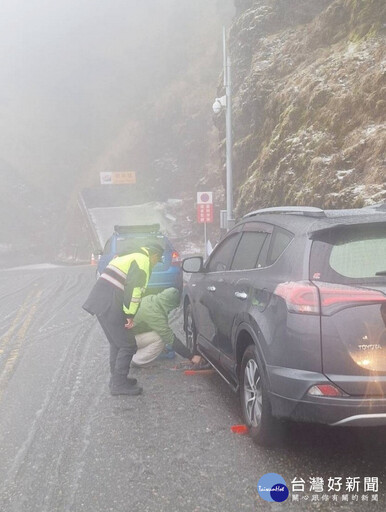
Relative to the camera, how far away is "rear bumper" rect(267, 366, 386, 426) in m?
3.03

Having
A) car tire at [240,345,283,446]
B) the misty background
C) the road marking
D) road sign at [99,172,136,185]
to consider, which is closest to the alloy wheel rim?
car tire at [240,345,283,446]

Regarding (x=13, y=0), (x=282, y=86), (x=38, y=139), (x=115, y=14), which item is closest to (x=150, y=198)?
(x=38, y=139)

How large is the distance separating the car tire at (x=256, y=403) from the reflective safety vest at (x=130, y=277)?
5.01ft

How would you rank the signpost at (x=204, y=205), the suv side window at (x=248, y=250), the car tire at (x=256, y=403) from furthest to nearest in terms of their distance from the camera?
the signpost at (x=204, y=205), the suv side window at (x=248, y=250), the car tire at (x=256, y=403)

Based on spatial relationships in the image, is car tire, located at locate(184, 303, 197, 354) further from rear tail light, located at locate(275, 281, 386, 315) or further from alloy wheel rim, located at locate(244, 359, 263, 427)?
rear tail light, located at locate(275, 281, 386, 315)

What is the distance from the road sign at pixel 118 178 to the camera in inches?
2040

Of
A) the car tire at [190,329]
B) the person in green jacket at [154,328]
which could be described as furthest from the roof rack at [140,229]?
the person in green jacket at [154,328]

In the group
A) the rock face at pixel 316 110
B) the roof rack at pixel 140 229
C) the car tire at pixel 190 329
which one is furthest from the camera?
the rock face at pixel 316 110

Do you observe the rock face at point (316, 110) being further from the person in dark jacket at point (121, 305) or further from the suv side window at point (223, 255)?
the person in dark jacket at point (121, 305)

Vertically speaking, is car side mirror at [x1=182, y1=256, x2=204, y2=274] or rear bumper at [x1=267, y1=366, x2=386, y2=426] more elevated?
car side mirror at [x1=182, y1=256, x2=204, y2=274]

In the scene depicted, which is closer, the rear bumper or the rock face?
the rear bumper

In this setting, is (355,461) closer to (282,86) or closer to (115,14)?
(282,86)

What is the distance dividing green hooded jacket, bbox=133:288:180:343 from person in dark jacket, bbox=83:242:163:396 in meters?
0.67

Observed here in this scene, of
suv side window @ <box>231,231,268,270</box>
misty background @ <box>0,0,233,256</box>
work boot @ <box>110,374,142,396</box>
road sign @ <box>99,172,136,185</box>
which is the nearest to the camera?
Result: suv side window @ <box>231,231,268,270</box>
